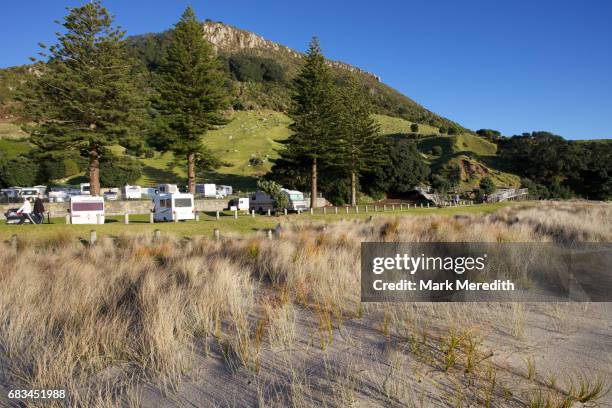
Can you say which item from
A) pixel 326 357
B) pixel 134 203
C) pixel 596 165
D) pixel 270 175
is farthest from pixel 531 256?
pixel 596 165

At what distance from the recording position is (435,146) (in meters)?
69.1

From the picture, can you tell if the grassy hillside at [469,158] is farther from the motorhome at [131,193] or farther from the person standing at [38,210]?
the person standing at [38,210]

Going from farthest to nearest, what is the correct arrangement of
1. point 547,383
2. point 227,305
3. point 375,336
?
point 227,305, point 375,336, point 547,383

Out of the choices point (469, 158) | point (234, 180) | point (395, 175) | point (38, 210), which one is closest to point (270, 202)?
point (38, 210)

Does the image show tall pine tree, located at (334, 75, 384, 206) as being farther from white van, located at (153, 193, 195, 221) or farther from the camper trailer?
white van, located at (153, 193, 195, 221)

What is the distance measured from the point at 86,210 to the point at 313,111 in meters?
22.9

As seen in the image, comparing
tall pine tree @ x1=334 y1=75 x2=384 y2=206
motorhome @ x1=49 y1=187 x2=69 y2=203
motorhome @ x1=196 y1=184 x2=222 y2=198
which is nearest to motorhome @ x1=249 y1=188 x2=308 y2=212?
motorhome @ x1=196 y1=184 x2=222 y2=198

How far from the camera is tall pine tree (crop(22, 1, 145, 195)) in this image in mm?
26766

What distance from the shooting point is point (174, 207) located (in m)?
24.3

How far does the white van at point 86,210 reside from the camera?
855 inches

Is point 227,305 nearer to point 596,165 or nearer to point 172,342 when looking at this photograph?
point 172,342

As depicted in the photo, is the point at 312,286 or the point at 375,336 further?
the point at 312,286

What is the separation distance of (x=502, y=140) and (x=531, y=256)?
8185 centimetres

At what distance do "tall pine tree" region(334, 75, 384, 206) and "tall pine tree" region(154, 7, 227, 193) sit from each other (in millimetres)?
13030
